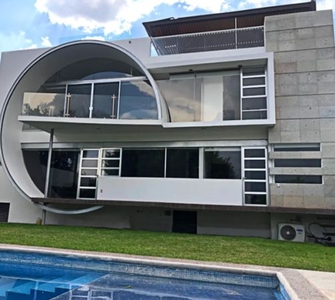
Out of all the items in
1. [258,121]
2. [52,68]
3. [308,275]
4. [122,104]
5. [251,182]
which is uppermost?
[52,68]

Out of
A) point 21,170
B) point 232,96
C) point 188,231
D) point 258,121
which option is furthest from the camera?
point 21,170

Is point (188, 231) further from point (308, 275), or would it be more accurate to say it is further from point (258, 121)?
point (308, 275)

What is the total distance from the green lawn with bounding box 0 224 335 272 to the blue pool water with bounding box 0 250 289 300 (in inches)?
27.1

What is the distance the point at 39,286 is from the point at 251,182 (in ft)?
25.0

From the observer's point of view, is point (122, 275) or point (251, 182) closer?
point (122, 275)

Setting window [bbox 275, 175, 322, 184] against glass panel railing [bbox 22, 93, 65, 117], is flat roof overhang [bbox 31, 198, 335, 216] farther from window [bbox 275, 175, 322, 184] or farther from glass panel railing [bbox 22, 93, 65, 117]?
glass panel railing [bbox 22, 93, 65, 117]

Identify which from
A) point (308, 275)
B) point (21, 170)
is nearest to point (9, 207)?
point (21, 170)

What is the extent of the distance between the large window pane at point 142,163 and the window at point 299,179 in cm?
429

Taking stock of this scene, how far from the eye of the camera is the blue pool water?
559cm

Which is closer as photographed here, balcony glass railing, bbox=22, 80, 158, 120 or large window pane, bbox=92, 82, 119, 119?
balcony glass railing, bbox=22, 80, 158, 120

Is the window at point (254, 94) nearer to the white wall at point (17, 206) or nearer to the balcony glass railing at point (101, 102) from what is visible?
the balcony glass railing at point (101, 102)

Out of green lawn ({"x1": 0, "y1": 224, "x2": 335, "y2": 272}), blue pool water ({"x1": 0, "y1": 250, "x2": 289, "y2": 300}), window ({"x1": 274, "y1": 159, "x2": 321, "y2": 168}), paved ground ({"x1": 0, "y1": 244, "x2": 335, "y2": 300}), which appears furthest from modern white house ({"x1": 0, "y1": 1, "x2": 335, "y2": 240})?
blue pool water ({"x1": 0, "y1": 250, "x2": 289, "y2": 300})

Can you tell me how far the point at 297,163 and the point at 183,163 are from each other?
403 cm

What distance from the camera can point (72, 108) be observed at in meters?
12.5
